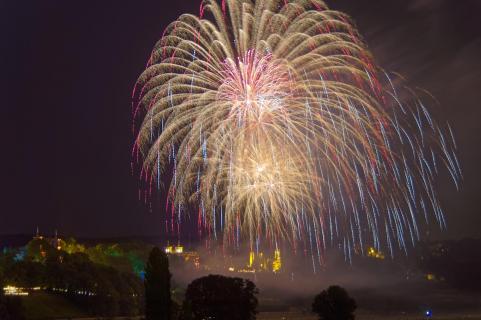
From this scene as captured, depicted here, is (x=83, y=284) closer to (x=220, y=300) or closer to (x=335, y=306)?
(x=220, y=300)

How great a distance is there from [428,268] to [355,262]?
1633cm

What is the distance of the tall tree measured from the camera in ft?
98.0

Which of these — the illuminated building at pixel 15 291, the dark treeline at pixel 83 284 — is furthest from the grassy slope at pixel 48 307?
the dark treeline at pixel 83 284

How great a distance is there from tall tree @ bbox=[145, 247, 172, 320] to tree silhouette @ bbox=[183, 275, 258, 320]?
6545mm

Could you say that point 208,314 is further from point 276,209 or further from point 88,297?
point 88,297

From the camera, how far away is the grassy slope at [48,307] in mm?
49625

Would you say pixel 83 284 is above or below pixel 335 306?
above

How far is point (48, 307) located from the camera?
171 feet

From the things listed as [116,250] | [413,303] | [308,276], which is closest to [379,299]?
[413,303]

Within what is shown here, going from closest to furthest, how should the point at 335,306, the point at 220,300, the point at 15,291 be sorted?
the point at 335,306 < the point at 220,300 < the point at 15,291

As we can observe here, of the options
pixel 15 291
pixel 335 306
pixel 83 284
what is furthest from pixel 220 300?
pixel 15 291

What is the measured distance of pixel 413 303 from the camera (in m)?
78.1

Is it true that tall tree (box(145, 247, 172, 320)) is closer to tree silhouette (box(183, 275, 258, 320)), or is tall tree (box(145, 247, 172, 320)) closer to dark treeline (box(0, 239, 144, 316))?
tree silhouette (box(183, 275, 258, 320))

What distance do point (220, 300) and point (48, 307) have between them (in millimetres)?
21634
